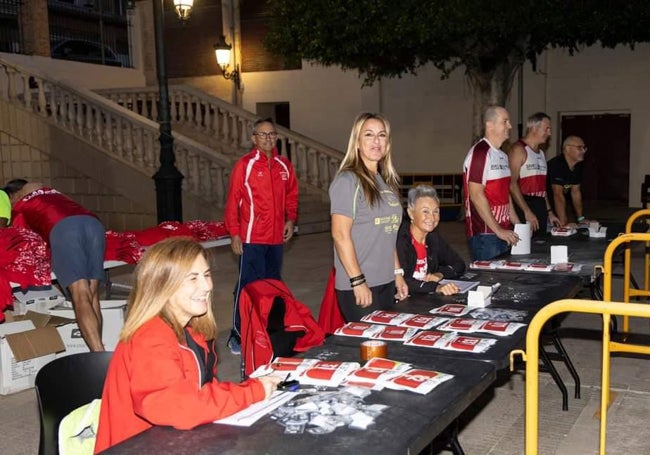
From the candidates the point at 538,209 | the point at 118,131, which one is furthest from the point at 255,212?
the point at 118,131

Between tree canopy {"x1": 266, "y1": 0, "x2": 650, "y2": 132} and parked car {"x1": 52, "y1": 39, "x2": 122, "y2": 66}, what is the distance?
9611 mm

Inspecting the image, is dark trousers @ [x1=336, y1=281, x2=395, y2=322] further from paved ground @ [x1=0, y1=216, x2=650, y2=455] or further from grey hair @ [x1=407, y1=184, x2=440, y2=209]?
paved ground @ [x1=0, y1=216, x2=650, y2=455]

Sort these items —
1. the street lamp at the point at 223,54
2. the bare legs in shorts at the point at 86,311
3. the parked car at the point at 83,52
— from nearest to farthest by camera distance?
the bare legs in shorts at the point at 86,311 < the street lamp at the point at 223,54 < the parked car at the point at 83,52

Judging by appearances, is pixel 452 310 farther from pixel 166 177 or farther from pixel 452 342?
pixel 166 177

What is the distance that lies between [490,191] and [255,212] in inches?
77.7

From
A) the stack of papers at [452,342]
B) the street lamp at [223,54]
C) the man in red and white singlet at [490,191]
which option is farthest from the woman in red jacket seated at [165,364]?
the street lamp at [223,54]

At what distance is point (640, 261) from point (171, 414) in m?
9.36

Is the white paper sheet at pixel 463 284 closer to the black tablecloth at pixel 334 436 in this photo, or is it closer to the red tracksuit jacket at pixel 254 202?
the black tablecloth at pixel 334 436

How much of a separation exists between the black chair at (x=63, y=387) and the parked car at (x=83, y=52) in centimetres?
2026

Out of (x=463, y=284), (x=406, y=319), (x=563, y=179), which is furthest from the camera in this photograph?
(x=563, y=179)

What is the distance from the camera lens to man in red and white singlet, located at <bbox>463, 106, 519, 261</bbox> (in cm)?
603

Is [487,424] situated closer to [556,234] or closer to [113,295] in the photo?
[556,234]

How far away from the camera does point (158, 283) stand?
104 inches

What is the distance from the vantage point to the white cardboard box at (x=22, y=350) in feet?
18.2
